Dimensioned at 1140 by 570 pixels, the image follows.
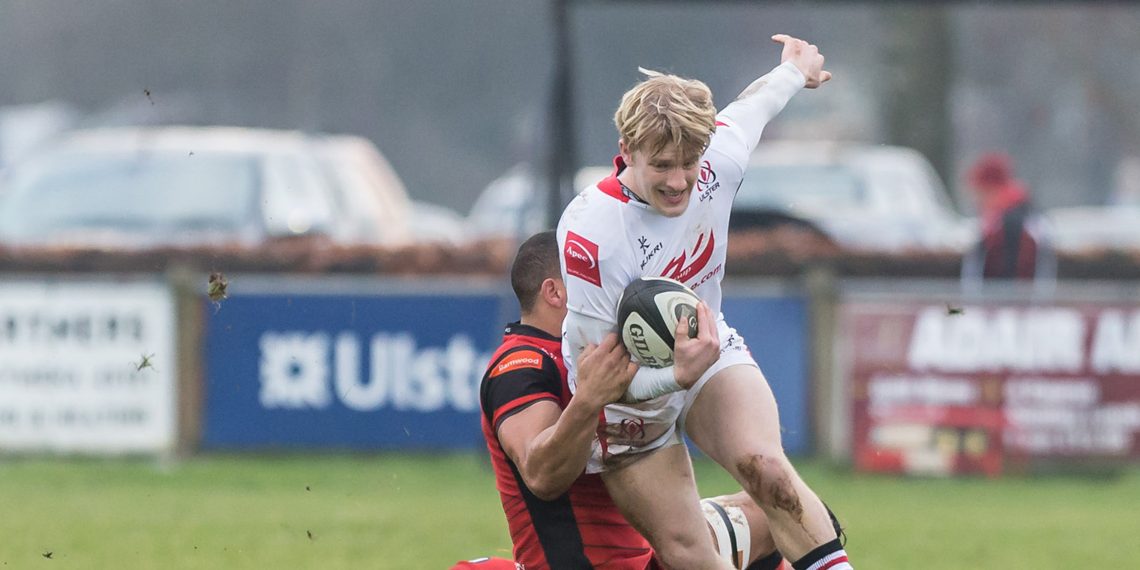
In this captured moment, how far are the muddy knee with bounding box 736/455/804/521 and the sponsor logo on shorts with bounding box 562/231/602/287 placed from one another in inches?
29.5

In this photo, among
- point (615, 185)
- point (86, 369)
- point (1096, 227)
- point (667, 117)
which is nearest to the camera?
point (667, 117)

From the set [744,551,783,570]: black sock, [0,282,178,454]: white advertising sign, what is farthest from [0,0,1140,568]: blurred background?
[744,551,783,570]: black sock

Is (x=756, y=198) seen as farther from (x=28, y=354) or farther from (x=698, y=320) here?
(x=698, y=320)

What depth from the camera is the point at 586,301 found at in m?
5.92

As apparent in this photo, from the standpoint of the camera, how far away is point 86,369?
1274 centimetres

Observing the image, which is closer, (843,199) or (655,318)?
(655,318)

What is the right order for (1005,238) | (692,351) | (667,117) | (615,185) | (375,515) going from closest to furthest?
(692,351) < (667,117) < (615,185) < (375,515) < (1005,238)

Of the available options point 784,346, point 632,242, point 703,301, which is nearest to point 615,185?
point 632,242

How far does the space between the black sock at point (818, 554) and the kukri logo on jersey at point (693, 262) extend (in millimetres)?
947

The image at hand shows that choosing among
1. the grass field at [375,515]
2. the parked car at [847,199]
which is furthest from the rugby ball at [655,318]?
the parked car at [847,199]

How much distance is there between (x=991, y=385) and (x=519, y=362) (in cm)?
734

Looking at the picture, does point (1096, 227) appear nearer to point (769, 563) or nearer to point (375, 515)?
point (375, 515)

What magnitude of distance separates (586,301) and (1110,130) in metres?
38.4

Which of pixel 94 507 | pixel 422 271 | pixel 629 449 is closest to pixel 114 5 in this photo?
pixel 422 271
